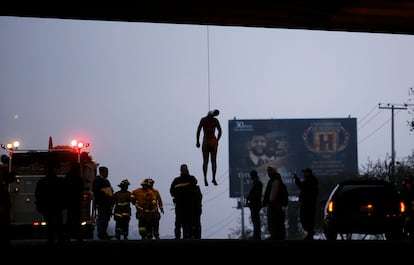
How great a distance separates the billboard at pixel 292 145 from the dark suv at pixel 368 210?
7421 centimetres

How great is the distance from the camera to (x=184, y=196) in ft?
77.6

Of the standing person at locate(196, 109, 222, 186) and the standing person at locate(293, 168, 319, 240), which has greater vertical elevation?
the standing person at locate(196, 109, 222, 186)

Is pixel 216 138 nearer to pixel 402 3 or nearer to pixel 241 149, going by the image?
pixel 402 3

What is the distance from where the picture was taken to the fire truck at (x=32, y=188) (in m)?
28.9

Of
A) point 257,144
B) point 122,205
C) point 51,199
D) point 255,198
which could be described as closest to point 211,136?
point 255,198

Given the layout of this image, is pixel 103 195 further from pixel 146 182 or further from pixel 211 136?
pixel 211 136

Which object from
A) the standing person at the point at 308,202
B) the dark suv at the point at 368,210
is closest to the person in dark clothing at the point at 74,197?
the standing person at the point at 308,202

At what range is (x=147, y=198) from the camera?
79.8 ft

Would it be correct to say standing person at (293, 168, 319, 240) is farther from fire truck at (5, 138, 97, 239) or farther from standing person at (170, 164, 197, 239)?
fire truck at (5, 138, 97, 239)

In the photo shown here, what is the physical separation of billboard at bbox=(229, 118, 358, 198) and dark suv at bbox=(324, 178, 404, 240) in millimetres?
74210

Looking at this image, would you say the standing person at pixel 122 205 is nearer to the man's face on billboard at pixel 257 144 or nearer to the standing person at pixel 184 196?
the standing person at pixel 184 196

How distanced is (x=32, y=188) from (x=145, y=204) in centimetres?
613

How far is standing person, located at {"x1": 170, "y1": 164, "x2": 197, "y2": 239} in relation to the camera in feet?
77.5

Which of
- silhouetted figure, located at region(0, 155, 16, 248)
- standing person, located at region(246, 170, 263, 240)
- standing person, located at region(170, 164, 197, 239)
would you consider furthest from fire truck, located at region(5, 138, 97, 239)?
silhouetted figure, located at region(0, 155, 16, 248)
